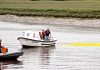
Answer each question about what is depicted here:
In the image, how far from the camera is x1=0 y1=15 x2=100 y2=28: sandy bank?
102688 mm

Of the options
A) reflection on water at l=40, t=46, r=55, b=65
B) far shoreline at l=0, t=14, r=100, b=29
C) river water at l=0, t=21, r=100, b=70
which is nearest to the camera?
river water at l=0, t=21, r=100, b=70

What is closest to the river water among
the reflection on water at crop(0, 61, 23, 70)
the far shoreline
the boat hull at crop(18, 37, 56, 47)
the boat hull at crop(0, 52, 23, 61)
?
the reflection on water at crop(0, 61, 23, 70)

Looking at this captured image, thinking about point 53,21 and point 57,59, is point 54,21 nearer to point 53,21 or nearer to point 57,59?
point 53,21

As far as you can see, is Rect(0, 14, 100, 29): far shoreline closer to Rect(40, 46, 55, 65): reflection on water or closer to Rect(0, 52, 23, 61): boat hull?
Rect(40, 46, 55, 65): reflection on water

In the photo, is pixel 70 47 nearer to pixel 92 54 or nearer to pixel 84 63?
pixel 92 54

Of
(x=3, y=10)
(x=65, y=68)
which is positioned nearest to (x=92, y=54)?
(x=65, y=68)

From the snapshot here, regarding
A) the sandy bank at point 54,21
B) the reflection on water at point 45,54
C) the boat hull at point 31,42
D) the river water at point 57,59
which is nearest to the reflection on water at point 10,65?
the river water at point 57,59

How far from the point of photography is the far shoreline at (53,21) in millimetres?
102438

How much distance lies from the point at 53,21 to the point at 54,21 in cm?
20

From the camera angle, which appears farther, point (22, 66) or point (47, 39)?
point (47, 39)

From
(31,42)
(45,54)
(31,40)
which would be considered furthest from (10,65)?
(31,42)

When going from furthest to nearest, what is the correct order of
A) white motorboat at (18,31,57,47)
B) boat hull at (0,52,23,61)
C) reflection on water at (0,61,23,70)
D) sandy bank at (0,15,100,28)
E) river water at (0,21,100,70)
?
sandy bank at (0,15,100,28) < white motorboat at (18,31,57,47) < boat hull at (0,52,23,61) < river water at (0,21,100,70) < reflection on water at (0,61,23,70)

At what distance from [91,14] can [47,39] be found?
182 ft

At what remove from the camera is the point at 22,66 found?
40.4 metres
